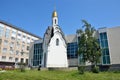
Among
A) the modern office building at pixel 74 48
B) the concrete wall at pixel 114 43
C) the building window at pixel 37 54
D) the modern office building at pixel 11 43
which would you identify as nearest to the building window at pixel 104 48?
the modern office building at pixel 74 48

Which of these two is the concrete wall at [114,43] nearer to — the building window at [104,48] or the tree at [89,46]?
the building window at [104,48]

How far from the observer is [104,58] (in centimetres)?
3894

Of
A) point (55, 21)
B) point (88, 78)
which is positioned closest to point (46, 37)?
point (55, 21)

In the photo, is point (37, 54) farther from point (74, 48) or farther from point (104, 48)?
point (104, 48)

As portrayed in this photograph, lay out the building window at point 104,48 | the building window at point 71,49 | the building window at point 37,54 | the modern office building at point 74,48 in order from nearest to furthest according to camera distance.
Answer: the modern office building at point 74,48
the building window at point 104,48
the building window at point 71,49
the building window at point 37,54

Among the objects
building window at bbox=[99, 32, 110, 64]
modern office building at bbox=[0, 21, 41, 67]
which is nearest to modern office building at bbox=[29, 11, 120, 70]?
building window at bbox=[99, 32, 110, 64]

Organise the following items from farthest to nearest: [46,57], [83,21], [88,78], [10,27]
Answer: [10,27], [46,57], [83,21], [88,78]

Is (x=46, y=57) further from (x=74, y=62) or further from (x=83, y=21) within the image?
(x=83, y=21)

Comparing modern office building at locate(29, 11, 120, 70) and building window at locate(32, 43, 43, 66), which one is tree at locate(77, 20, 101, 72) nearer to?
modern office building at locate(29, 11, 120, 70)

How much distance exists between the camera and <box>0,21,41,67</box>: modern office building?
63844mm

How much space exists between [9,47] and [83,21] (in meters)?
45.9

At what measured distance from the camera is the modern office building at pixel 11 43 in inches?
2514

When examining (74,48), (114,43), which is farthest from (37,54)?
(114,43)

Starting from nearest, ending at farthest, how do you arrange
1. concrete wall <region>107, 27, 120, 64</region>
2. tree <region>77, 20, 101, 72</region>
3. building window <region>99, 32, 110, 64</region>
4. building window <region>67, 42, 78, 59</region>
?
tree <region>77, 20, 101, 72</region>
concrete wall <region>107, 27, 120, 64</region>
building window <region>99, 32, 110, 64</region>
building window <region>67, 42, 78, 59</region>
